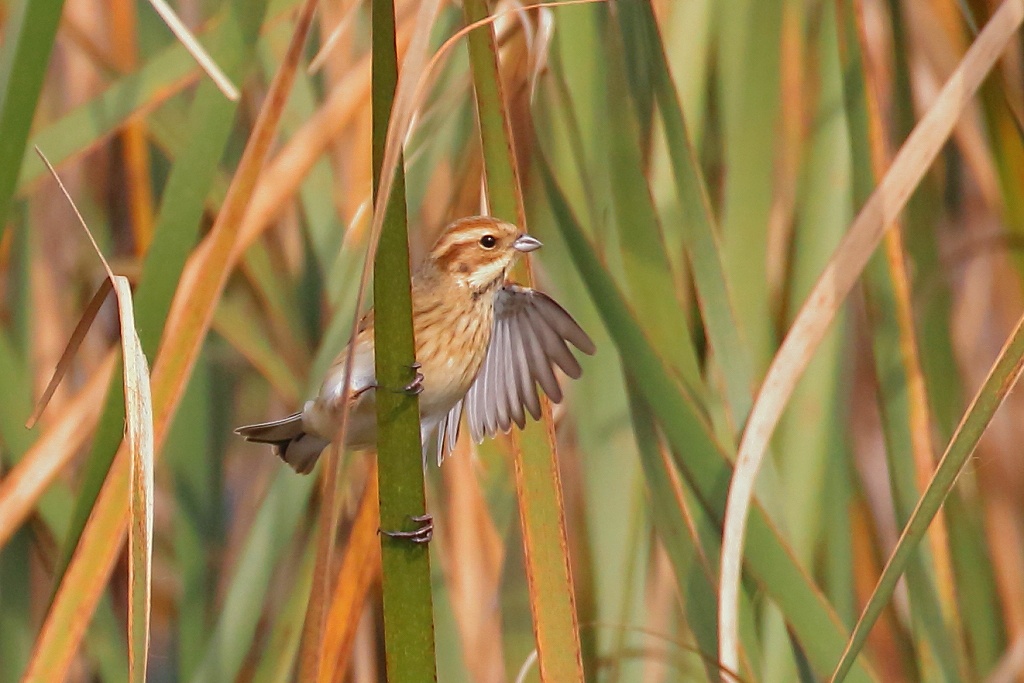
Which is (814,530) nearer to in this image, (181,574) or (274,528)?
(274,528)

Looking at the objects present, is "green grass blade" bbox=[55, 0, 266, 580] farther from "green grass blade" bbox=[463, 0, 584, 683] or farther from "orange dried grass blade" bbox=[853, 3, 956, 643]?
"orange dried grass blade" bbox=[853, 3, 956, 643]

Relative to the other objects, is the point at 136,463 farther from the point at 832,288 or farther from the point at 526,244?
the point at 832,288

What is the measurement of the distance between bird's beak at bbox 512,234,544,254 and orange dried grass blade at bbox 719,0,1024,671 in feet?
1.08

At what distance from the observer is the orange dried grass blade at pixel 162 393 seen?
1.21 metres

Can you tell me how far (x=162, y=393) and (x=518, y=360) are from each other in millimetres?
537

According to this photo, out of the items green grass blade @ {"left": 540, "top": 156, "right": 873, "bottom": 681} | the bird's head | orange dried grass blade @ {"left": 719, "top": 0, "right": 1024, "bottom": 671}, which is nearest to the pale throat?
the bird's head

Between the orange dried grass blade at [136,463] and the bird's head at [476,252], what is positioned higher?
the bird's head at [476,252]

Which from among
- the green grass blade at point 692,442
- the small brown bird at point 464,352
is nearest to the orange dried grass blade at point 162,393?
the small brown bird at point 464,352

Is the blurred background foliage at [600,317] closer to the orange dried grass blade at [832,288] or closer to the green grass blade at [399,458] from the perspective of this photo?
the orange dried grass blade at [832,288]

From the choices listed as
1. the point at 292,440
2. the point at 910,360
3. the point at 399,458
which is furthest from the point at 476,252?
the point at 399,458

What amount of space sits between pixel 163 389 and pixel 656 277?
59cm

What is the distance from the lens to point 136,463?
3.17 feet

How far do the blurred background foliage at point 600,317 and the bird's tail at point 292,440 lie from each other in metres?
0.04

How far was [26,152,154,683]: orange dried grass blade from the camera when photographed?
2.90 feet
